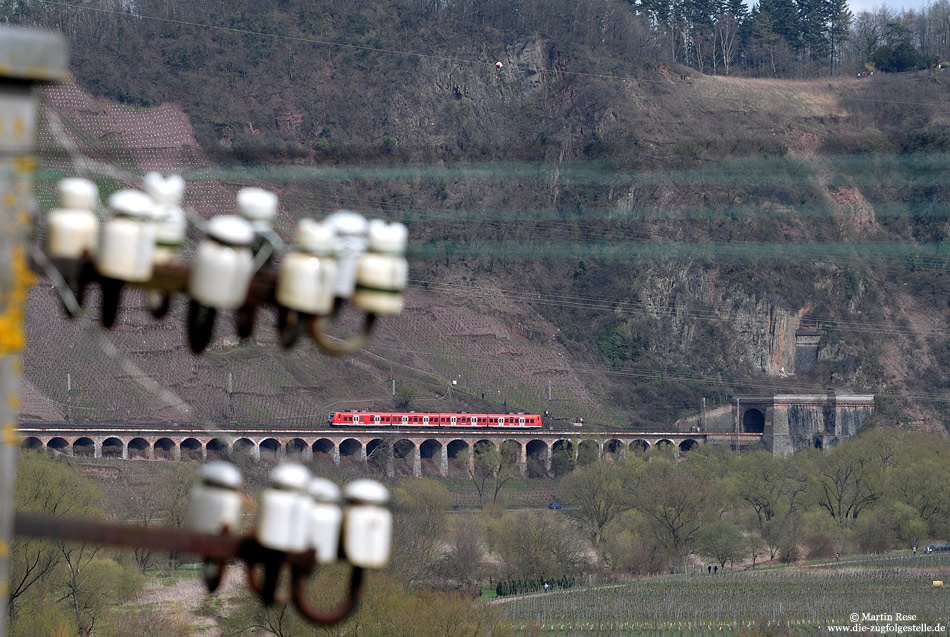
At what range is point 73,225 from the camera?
6.25 m

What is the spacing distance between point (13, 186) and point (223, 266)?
1087mm

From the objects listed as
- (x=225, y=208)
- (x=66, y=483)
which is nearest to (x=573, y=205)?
(x=225, y=208)

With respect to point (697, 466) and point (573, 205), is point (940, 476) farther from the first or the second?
point (573, 205)

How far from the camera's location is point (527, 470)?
477 feet

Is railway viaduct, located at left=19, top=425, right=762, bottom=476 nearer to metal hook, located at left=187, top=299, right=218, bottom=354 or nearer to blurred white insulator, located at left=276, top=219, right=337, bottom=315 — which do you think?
metal hook, located at left=187, top=299, right=218, bottom=354

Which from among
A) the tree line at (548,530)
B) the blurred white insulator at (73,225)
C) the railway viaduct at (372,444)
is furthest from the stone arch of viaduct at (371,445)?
the blurred white insulator at (73,225)

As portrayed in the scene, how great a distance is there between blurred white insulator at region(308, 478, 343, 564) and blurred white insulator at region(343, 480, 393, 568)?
0.07 m

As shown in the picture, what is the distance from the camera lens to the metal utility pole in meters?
5.66

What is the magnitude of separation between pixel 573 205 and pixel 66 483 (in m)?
138

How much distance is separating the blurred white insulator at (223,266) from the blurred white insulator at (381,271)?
2.32 feet

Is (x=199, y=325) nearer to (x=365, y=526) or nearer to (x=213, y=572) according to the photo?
(x=213, y=572)

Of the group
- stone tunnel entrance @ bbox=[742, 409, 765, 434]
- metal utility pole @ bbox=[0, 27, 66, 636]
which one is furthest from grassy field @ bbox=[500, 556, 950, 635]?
stone tunnel entrance @ bbox=[742, 409, 765, 434]

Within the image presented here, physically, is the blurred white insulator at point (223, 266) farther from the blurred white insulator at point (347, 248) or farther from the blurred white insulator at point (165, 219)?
the blurred white insulator at point (347, 248)

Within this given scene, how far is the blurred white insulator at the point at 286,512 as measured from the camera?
6.50 m
